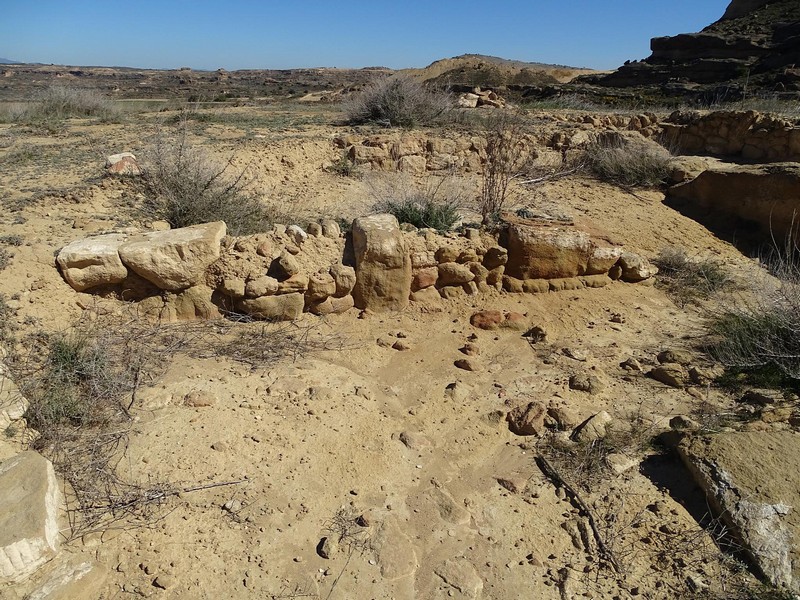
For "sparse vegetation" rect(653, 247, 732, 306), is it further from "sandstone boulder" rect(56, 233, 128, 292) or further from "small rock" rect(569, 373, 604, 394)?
"sandstone boulder" rect(56, 233, 128, 292)

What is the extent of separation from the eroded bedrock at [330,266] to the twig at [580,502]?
1.98 m

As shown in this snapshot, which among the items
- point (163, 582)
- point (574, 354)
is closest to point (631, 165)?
point (574, 354)

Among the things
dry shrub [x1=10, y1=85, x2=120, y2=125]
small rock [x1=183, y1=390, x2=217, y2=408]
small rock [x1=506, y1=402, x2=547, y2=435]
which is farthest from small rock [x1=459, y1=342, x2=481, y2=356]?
dry shrub [x1=10, y1=85, x2=120, y2=125]

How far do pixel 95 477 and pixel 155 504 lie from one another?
1.17ft

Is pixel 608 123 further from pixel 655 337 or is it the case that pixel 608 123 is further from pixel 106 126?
pixel 106 126

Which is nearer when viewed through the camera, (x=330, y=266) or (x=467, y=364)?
(x=467, y=364)

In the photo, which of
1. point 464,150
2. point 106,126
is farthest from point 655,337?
point 106,126

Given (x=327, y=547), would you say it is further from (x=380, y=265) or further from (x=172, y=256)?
(x=172, y=256)

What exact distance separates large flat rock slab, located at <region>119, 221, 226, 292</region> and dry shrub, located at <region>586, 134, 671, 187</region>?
6.50 m

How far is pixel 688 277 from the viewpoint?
5.35 m

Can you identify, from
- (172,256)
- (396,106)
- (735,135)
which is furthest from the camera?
(396,106)

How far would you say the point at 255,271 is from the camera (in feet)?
13.9

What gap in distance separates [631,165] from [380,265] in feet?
18.5

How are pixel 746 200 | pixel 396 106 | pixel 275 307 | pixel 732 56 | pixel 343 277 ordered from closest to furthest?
pixel 275 307 < pixel 343 277 < pixel 746 200 < pixel 396 106 < pixel 732 56
